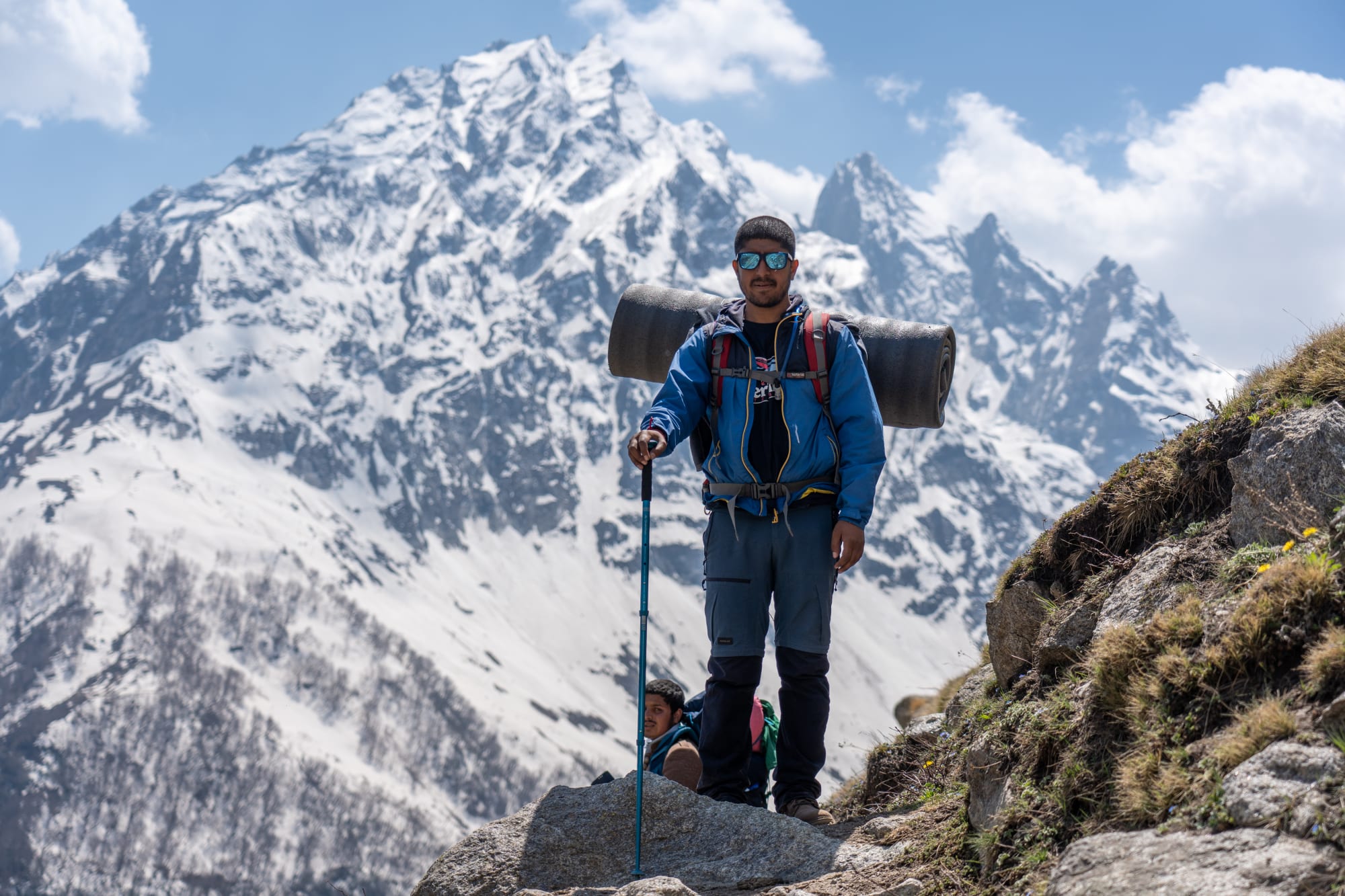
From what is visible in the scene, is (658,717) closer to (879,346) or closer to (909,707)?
(879,346)

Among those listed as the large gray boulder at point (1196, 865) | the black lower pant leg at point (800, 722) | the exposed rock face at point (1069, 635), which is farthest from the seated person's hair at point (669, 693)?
the large gray boulder at point (1196, 865)

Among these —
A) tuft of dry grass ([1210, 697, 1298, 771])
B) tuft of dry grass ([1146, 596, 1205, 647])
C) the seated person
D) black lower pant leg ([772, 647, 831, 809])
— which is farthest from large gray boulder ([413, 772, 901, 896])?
tuft of dry grass ([1210, 697, 1298, 771])

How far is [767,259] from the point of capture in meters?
7.35

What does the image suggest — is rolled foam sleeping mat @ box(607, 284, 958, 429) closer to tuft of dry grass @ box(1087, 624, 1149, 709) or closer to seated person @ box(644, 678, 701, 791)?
seated person @ box(644, 678, 701, 791)

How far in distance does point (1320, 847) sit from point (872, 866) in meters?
2.52

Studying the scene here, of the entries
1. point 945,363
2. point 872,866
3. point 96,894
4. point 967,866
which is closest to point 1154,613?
point 967,866

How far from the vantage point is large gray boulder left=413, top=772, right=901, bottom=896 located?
5.98m

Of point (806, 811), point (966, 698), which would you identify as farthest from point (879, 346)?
point (806, 811)

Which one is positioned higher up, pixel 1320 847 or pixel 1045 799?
pixel 1045 799

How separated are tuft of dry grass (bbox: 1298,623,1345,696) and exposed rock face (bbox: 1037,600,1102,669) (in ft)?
5.86

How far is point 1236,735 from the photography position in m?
4.18

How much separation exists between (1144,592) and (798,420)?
2.27 meters

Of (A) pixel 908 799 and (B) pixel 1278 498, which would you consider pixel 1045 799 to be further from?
(A) pixel 908 799

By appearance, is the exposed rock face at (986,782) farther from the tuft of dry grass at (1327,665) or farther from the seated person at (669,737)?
the seated person at (669,737)
